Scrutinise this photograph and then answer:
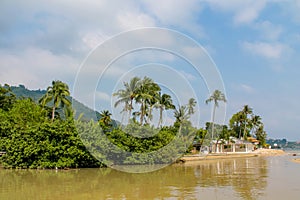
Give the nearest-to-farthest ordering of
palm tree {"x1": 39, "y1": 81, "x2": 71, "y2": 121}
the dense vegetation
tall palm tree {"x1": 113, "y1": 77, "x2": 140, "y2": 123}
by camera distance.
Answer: the dense vegetation
tall palm tree {"x1": 113, "y1": 77, "x2": 140, "y2": 123}
palm tree {"x1": 39, "y1": 81, "x2": 71, "y2": 121}

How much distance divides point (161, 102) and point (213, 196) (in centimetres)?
2510

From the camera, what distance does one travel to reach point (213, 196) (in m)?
11.3

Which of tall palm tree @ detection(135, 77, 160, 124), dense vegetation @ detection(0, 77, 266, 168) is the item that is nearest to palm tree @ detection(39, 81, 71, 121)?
dense vegetation @ detection(0, 77, 266, 168)

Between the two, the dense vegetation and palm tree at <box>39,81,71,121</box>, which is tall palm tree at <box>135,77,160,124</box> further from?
palm tree at <box>39,81,71,121</box>

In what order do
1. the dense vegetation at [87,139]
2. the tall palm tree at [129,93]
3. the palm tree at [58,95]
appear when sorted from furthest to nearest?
the palm tree at [58,95] → the tall palm tree at [129,93] → the dense vegetation at [87,139]

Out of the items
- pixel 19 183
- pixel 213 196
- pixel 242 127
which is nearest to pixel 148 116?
pixel 19 183

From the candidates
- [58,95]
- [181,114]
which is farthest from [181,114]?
[58,95]

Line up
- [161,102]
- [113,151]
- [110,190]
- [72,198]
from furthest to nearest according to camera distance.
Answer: [161,102] < [113,151] < [110,190] < [72,198]

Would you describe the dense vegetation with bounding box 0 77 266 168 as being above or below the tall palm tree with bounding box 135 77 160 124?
below

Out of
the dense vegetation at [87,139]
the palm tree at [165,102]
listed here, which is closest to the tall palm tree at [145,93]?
the dense vegetation at [87,139]

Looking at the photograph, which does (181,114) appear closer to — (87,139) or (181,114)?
(181,114)

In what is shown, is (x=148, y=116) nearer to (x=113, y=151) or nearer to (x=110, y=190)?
(x=113, y=151)

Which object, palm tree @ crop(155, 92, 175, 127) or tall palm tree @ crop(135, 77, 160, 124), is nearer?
tall palm tree @ crop(135, 77, 160, 124)

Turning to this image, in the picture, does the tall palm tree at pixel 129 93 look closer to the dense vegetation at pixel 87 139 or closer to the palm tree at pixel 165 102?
the dense vegetation at pixel 87 139
